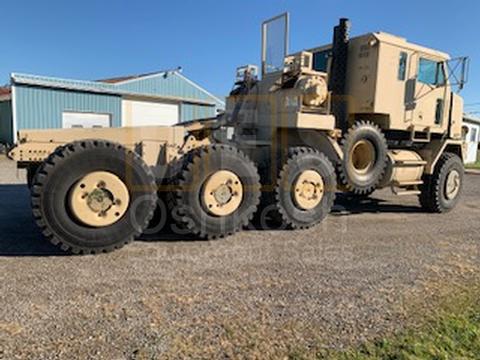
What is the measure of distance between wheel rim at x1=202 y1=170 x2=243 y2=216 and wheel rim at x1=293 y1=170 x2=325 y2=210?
3.74 feet

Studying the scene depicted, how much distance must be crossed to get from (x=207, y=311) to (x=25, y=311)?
1610 mm

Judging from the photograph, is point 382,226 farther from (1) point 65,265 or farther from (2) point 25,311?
(2) point 25,311

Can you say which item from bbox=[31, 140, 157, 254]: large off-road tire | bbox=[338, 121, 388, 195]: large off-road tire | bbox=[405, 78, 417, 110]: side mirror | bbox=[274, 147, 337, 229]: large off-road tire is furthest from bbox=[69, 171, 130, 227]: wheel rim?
bbox=[405, 78, 417, 110]: side mirror

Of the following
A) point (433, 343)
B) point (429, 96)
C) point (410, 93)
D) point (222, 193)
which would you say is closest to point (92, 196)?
point (222, 193)

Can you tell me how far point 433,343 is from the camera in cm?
292

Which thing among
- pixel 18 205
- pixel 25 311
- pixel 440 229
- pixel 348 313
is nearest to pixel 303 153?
pixel 440 229

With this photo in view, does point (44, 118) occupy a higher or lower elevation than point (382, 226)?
higher

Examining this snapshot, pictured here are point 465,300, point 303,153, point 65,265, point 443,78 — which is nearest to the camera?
point 465,300

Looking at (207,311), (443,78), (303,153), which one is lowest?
(207,311)

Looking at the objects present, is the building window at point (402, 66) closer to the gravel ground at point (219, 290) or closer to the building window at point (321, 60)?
the building window at point (321, 60)

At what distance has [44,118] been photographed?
1906cm

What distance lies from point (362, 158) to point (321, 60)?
8.12ft

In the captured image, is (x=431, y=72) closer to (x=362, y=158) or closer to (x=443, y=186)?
(x=443, y=186)

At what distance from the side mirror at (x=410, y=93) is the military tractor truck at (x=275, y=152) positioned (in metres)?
0.04
